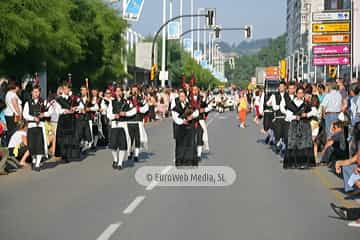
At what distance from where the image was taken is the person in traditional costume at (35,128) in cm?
1778

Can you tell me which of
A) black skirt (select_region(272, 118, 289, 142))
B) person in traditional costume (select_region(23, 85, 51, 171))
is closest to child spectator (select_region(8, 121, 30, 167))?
person in traditional costume (select_region(23, 85, 51, 171))

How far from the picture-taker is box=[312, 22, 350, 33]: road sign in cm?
4466

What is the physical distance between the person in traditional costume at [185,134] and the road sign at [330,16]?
2522cm

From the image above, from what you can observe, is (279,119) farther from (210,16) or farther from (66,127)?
(210,16)

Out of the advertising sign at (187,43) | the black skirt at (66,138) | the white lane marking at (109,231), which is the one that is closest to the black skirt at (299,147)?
the black skirt at (66,138)

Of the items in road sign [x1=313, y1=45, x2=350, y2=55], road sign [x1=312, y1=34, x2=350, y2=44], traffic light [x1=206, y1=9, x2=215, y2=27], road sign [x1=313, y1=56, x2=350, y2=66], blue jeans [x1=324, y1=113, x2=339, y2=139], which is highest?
traffic light [x1=206, y1=9, x2=215, y2=27]

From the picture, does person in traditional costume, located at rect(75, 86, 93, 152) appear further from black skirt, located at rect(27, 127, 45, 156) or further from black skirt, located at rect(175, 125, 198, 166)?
black skirt, located at rect(175, 125, 198, 166)

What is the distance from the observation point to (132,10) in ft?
131

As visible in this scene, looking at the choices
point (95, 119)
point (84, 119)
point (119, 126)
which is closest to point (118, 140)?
point (119, 126)

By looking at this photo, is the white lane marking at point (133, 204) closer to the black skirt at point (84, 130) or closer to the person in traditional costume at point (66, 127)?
the person in traditional costume at point (66, 127)

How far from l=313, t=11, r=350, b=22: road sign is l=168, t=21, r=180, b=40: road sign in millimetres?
20411

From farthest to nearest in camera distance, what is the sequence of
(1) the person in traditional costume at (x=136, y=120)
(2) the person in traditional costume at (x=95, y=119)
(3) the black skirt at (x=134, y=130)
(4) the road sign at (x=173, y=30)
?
(4) the road sign at (x=173, y=30), (2) the person in traditional costume at (x=95, y=119), (3) the black skirt at (x=134, y=130), (1) the person in traditional costume at (x=136, y=120)

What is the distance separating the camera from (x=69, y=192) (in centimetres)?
1405

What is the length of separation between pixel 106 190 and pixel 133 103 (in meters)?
4.76
